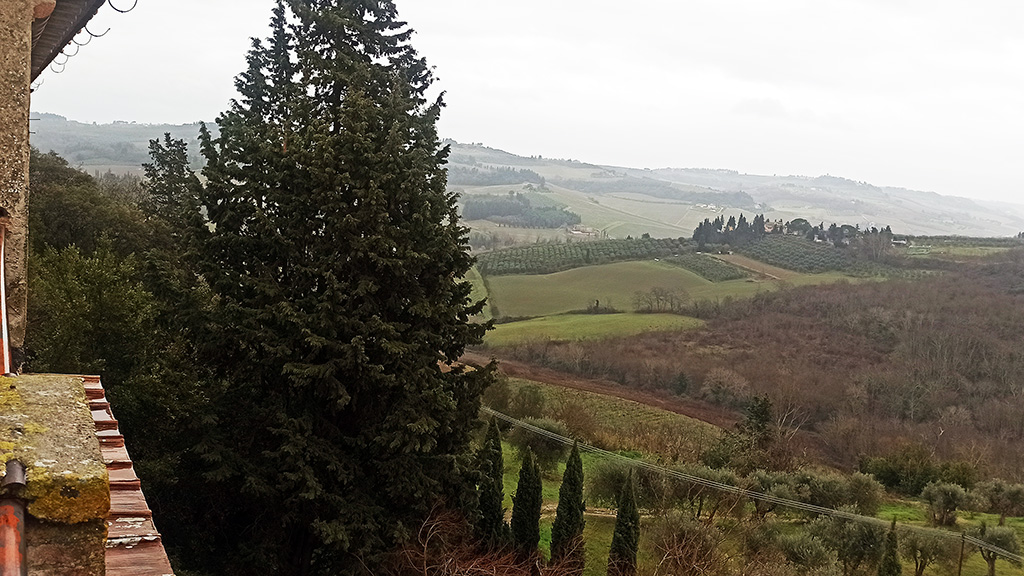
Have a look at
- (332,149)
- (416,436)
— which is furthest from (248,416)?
(332,149)

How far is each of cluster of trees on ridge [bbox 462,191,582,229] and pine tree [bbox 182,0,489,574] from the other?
119679 mm

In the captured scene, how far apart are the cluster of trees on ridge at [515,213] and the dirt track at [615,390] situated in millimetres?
79417

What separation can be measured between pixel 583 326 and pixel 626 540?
153 feet

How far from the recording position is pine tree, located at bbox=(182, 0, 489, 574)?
1284cm

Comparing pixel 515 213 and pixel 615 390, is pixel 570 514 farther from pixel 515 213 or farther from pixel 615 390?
pixel 515 213

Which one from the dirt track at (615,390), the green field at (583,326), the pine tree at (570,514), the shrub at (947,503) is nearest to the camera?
the pine tree at (570,514)

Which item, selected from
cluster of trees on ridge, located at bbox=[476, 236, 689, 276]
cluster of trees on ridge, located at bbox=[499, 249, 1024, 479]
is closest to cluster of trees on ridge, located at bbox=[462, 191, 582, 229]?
cluster of trees on ridge, located at bbox=[476, 236, 689, 276]

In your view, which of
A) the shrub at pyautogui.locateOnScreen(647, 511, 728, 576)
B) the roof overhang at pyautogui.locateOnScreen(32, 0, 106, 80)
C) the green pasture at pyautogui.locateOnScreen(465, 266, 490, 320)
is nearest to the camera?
the roof overhang at pyautogui.locateOnScreen(32, 0, 106, 80)

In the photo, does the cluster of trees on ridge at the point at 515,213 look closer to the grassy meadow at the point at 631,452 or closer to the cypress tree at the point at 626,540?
the grassy meadow at the point at 631,452

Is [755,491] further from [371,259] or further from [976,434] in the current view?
[976,434]

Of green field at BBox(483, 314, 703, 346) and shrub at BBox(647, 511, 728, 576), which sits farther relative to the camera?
green field at BBox(483, 314, 703, 346)

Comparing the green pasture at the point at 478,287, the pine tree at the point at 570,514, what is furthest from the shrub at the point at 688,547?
the green pasture at the point at 478,287

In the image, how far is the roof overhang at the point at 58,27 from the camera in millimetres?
6023

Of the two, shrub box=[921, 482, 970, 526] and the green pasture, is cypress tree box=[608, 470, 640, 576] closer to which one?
shrub box=[921, 482, 970, 526]
